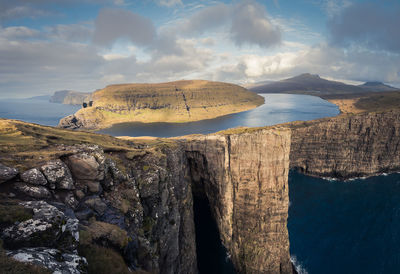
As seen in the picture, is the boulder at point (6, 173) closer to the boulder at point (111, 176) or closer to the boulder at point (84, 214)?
the boulder at point (84, 214)

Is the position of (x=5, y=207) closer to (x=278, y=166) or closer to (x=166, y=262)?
(x=166, y=262)

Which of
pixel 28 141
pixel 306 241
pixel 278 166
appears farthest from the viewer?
pixel 306 241

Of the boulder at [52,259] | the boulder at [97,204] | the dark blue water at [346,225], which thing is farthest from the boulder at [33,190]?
the dark blue water at [346,225]

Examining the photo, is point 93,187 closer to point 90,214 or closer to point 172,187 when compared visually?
point 90,214

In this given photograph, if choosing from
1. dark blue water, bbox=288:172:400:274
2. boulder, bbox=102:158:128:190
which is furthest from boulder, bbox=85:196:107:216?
dark blue water, bbox=288:172:400:274

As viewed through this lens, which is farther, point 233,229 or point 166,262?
point 233,229

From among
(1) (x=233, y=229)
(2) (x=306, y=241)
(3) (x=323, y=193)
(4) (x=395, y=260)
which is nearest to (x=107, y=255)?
(1) (x=233, y=229)
